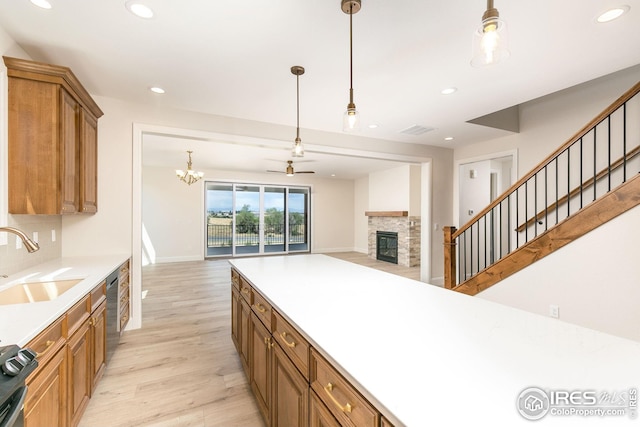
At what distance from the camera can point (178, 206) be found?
25.1 feet

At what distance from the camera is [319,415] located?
3.42ft

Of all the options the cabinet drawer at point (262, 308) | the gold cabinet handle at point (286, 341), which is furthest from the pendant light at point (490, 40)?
the cabinet drawer at point (262, 308)

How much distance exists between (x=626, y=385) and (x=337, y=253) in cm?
869

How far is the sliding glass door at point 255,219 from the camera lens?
8.24 metres

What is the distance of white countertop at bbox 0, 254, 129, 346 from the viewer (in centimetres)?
121

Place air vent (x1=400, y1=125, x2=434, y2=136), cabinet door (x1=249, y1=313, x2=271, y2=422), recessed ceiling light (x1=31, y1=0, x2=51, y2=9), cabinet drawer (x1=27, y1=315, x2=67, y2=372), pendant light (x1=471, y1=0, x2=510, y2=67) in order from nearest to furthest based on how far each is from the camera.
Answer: pendant light (x1=471, y1=0, x2=510, y2=67) < cabinet drawer (x1=27, y1=315, x2=67, y2=372) < cabinet door (x1=249, y1=313, x2=271, y2=422) < recessed ceiling light (x1=31, y1=0, x2=51, y2=9) < air vent (x1=400, y1=125, x2=434, y2=136)

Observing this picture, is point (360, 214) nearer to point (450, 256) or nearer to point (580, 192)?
point (450, 256)

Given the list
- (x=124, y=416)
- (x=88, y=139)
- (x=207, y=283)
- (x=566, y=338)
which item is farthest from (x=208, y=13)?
(x=207, y=283)

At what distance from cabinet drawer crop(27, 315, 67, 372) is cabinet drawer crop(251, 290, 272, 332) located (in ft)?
3.30

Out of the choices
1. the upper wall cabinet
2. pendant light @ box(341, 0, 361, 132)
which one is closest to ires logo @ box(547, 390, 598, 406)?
pendant light @ box(341, 0, 361, 132)

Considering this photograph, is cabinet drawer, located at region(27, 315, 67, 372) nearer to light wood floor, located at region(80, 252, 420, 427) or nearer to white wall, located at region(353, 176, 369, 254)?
light wood floor, located at region(80, 252, 420, 427)

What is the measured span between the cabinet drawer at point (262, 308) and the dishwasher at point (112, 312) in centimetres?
131

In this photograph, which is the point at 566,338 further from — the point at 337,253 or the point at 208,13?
the point at 337,253

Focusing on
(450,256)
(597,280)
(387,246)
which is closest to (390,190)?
(387,246)
